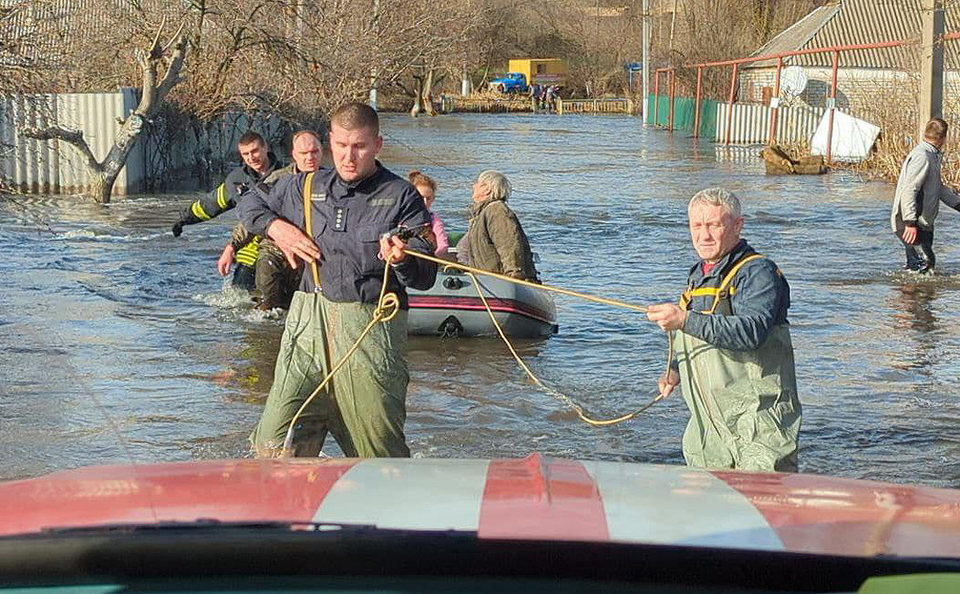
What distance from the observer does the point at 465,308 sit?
12.7 meters

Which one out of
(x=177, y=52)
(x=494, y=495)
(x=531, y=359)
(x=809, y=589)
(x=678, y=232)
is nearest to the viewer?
(x=809, y=589)

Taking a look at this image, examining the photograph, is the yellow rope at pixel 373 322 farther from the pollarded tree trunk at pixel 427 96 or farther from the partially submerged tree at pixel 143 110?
the pollarded tree trunk at pixel 427 96

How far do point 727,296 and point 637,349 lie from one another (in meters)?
6.95

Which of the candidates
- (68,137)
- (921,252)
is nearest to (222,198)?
(921,252)

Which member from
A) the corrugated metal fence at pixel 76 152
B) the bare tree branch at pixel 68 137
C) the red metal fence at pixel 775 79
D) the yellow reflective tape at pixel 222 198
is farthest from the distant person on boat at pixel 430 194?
the corrugated metal fence at pixel 76 152

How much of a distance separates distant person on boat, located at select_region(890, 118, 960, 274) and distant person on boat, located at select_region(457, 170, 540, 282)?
532cm

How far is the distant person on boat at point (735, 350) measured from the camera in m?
5.53

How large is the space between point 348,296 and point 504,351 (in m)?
6.53

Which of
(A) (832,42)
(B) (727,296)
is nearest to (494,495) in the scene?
(B) (727,296)

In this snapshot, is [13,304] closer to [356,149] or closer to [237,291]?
[237,291]

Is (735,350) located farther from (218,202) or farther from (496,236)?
(496,236)

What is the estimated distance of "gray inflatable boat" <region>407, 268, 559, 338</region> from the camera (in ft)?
41.6

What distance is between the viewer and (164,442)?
8.84 metres

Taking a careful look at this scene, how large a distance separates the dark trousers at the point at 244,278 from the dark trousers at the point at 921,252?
23.2 ft
